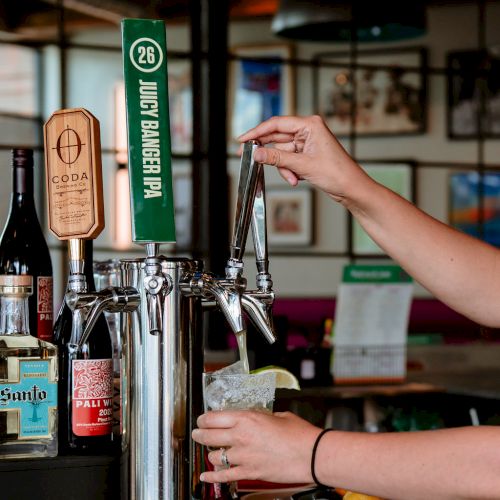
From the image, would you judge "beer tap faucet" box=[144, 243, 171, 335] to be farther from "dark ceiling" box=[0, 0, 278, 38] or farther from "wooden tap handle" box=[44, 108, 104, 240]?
"dark ceiling" box=[0, 0, 278, 38]

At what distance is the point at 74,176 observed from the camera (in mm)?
1090

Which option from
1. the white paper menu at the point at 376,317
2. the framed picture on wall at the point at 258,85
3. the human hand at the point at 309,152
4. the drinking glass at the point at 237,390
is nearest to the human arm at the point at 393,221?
the human hand at the point at 309,152

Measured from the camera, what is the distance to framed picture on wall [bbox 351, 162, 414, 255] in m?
5.74

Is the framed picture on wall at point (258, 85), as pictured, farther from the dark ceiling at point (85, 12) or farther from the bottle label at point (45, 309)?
the bottle label at point (45, 309)

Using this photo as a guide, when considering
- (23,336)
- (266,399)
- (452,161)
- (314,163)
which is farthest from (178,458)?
(452,161)

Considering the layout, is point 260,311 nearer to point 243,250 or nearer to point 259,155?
point 243,250

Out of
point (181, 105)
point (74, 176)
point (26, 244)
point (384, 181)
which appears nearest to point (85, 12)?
point (181, 105)

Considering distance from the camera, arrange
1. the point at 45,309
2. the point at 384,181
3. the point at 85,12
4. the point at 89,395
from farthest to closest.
Result: 1. the point at 384,181
2. the point at 85,12
3. the point at 45,309
4. the point at 89,395

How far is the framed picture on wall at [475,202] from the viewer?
5871 millimetres

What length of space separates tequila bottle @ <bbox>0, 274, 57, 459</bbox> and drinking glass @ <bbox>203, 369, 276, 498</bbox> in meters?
0.18

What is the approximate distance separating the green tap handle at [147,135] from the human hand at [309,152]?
6.4 inches

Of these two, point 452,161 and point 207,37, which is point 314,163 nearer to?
point 207,37

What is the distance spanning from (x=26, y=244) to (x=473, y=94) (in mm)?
4891

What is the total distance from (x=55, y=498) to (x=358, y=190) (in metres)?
0.54
